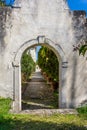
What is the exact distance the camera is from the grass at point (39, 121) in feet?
21.6

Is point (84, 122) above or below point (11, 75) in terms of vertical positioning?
below

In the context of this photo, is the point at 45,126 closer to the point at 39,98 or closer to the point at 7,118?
the point at 7,118

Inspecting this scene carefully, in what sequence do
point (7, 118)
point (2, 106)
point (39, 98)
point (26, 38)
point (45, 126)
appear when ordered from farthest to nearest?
point (39, 98)
point (26, 38)
point (2, 106)
point (7, 118)
point (45, 126)

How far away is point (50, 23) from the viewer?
9.35 m

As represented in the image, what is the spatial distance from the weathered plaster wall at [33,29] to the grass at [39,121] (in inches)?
61.5

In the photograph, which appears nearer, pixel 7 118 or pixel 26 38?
pixel 7 118

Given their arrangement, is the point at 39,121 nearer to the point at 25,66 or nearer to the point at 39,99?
the point at 39,99

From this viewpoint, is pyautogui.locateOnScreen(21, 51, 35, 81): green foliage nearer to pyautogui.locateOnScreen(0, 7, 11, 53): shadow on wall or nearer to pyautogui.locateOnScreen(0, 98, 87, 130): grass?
pyautogui.locateOnScreen(0, 7, 11, 53): shadow on wall

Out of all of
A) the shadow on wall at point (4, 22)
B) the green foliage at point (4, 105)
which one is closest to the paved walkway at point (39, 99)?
the green foliage at point (4, 105)

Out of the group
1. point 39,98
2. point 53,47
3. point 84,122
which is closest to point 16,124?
point 84,122

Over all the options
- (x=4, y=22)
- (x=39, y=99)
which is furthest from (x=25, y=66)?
(x=4, y=22)

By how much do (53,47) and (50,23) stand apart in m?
0.96

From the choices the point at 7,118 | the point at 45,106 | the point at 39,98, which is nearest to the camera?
the point at 7,118

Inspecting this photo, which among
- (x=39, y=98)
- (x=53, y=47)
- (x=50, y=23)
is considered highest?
(x=50, y=23)
